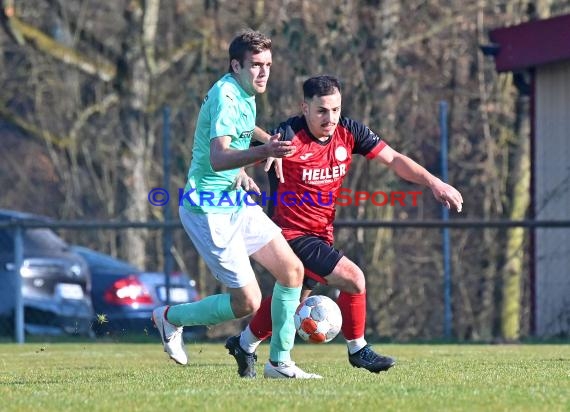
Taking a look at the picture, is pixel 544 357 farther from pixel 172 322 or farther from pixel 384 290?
pixel 384 290

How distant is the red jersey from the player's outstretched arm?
0.28 ft

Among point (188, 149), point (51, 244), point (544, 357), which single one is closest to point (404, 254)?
point (188, 149)

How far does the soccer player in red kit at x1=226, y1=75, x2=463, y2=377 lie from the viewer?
27.8ft

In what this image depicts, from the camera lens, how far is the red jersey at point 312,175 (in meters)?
8.70

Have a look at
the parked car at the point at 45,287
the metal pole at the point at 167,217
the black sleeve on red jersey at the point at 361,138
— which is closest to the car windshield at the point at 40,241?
the parked car at the point at 45,287

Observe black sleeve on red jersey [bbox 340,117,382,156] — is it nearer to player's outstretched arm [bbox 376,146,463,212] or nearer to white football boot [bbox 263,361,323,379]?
player's outstretched arm [bbox 376,146,463,212]

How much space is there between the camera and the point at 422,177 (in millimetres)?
8547

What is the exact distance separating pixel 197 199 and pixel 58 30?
1768cm

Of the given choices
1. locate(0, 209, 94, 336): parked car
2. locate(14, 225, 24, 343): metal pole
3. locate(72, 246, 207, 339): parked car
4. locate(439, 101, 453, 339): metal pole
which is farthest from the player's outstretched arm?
locate(0, 209, 94, 336): parked car

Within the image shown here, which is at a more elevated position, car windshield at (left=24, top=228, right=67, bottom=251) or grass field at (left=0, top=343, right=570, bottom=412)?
car windshield at (left=24, top=228, right=67, bottom=251)

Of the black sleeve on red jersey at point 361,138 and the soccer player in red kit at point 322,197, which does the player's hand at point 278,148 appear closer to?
the soccer player in red kit at point 322,197

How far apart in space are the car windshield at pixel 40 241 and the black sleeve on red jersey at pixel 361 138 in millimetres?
7868

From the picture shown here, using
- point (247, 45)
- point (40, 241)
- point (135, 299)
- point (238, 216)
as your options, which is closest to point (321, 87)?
point (247, 45)

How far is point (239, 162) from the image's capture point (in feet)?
24.6
